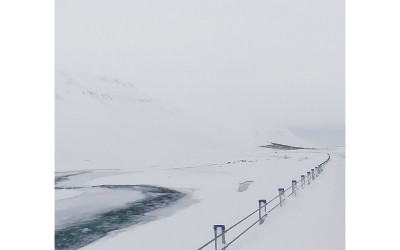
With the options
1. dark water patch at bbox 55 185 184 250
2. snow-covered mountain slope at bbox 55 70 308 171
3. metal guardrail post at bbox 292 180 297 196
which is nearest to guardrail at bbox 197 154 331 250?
metal guardrail post at bbox 292 180 297 196

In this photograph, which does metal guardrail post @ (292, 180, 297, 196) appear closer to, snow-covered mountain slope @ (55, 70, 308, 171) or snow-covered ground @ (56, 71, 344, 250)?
snow-covered ground @ (56, 71, 344, 250)

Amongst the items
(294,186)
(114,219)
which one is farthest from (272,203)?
(114,219)

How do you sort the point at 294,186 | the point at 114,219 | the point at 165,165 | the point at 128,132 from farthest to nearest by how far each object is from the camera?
the point at 294,186 → the point at 165,165 → the point at 128,132 → the point at 114,219

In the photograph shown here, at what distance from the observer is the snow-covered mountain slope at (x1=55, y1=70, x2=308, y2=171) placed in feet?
18.8

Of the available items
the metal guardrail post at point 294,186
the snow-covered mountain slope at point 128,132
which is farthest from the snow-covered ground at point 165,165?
the metal guardrail post at point 294,186

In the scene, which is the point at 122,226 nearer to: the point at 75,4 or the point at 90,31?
the point at 90,31

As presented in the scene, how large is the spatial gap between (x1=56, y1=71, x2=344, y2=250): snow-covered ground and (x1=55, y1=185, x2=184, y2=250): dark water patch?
7 cm

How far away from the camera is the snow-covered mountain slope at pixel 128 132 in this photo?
5.73 m

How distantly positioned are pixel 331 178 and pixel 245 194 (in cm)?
140

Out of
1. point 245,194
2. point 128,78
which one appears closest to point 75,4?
point 128,78

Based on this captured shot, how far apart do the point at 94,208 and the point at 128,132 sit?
1032 millimetres

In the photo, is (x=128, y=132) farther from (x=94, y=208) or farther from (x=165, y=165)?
(x=94, y=208)

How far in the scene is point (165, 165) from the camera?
6.04 meters

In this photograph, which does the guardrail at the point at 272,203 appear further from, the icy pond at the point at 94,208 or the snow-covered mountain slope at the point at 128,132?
the icy pond at the point at 94,208
